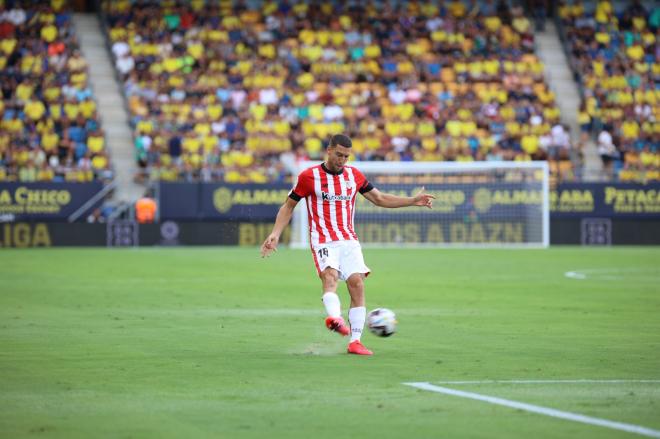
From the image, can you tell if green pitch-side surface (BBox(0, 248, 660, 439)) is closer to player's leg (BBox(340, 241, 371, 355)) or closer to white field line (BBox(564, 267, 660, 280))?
player's leg (BBox(340, 241, 371, 355))

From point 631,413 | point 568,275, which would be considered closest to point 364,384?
point 631,413

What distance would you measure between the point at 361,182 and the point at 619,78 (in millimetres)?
38807

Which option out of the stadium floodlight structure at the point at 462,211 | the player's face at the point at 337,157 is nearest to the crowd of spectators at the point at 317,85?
the stadium floodlight structure at the point at 462,211

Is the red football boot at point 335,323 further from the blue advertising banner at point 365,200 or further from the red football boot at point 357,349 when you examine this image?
the blue advertising banner at point 365,200

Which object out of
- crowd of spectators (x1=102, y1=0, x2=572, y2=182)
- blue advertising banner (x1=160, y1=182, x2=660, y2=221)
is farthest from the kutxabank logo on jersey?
Answer: crowd of spectators (x1=102, y1=0, x2=572, y2=182)

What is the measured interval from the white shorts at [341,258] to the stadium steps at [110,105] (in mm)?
29598

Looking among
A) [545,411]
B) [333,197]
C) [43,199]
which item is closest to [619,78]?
[43,199]

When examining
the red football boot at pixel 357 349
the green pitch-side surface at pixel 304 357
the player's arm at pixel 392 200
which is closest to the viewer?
the green pitch-side surface at pixel 304 357

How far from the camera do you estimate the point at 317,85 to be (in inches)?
1863

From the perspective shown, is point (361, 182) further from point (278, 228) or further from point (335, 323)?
point (335, 323)

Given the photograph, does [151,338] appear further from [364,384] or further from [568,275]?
[568,275]

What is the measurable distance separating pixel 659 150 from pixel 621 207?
13.4 feet

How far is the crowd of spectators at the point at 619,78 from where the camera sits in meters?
46.6

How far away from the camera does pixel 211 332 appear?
1477 centimetres
